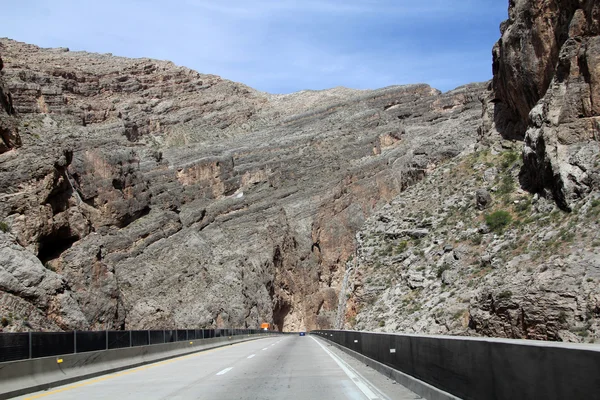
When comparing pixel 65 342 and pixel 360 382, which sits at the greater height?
pixel 65 342

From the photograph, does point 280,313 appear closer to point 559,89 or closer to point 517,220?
point 517,220

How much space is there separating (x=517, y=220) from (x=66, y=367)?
79.7ft

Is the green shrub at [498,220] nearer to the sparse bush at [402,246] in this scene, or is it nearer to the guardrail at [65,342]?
the sparse bush at [402,246]

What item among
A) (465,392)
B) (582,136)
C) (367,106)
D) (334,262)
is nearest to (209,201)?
(334,262)

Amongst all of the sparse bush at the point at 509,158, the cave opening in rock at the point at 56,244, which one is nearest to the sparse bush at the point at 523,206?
the sparse bush at the point at 509,158

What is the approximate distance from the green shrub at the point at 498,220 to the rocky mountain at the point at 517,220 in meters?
0.09

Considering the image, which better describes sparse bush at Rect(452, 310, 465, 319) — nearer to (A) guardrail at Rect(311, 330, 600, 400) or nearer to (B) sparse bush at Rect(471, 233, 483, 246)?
(B) sparse bush at Rect(471, 233, 483, 246)

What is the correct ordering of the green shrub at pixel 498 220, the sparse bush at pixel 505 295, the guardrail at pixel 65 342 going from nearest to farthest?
the guardrail at pixel 65 342, the sparse bush at pixel 505 295, the green shrub at pixel 498 220

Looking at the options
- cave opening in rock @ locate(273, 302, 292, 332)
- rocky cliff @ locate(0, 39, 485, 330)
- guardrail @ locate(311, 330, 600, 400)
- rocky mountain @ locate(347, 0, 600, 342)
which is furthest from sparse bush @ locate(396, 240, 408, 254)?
cave opening in rock @ locate(273, 302, 292, 332)

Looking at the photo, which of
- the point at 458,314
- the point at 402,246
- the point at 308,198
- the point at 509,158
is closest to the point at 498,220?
the point at 458,314

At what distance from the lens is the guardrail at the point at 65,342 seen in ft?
41.8

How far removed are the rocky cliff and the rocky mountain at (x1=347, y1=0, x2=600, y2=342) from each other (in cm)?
1546

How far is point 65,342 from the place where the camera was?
15453mm

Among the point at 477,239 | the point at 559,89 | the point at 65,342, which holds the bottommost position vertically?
the point at 65,342
